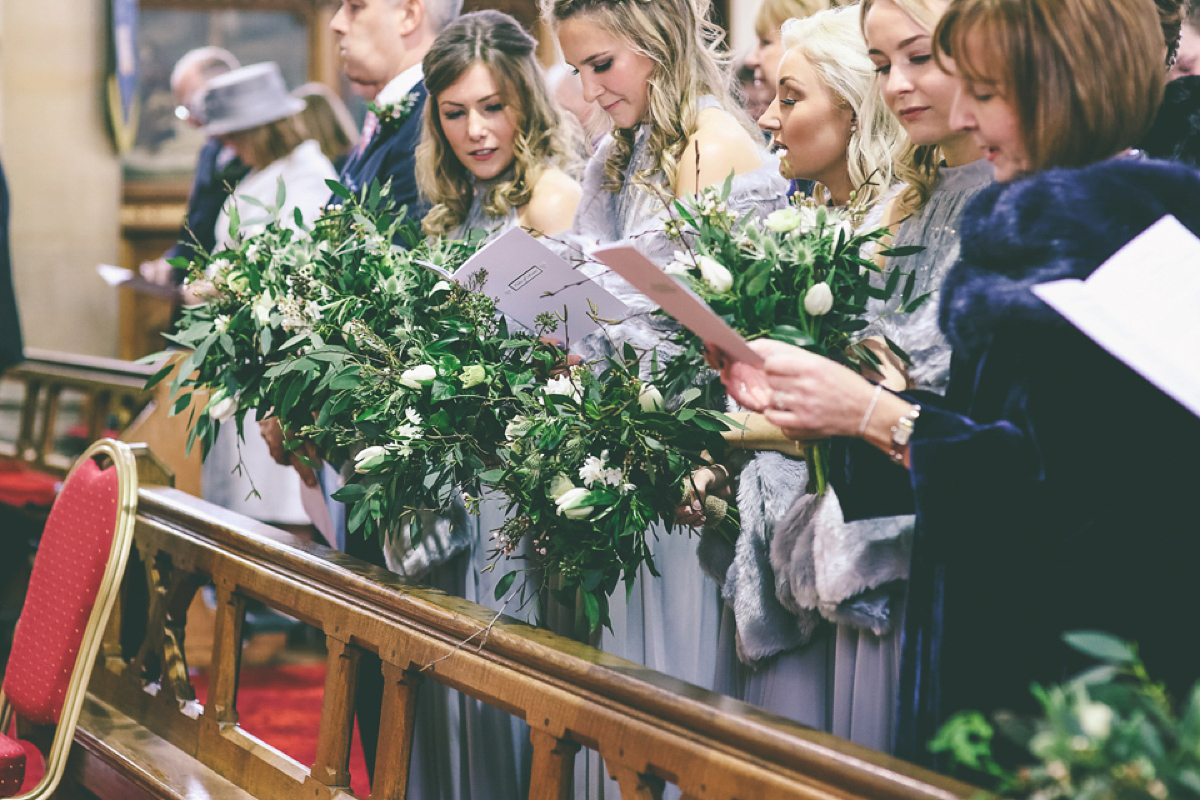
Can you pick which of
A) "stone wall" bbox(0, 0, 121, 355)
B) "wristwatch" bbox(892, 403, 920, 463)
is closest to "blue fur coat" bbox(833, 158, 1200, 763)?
"wristwatch" bbox(892, 403, 920, 463)

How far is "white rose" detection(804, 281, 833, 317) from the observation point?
1720mm

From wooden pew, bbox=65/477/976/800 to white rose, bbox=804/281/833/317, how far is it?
0.54 meters

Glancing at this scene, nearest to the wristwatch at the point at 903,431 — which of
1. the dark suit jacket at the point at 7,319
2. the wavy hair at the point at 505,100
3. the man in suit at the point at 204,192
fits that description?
the wavy hair at the point at 505,100

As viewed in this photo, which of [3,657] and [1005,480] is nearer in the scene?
[1005,480]

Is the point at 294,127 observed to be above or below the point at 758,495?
above

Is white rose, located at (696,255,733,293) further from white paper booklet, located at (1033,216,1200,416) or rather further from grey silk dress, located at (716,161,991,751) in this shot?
white paper booklet, located at (1033,216,1200,416)

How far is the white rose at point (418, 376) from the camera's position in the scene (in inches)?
85.7

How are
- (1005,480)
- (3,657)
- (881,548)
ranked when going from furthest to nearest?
(3,657)
(881,548)
(1005,480)

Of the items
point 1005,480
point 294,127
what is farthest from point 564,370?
point 294,127

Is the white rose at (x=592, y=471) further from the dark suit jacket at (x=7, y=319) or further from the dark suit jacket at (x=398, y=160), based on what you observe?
the dark suit jacket at (x=7, y=319)

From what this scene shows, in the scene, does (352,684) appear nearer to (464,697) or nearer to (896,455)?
(464,697)

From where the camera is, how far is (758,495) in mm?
2137

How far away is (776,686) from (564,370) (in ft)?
2.16

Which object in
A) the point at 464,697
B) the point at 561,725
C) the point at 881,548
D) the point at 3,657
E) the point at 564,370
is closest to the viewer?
the point at 561,725
